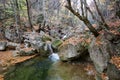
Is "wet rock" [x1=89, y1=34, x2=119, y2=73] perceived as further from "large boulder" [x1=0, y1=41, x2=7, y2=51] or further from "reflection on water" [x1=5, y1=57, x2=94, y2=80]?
"large boulder" [x1=0, y1=41, x2=7, y2=51]

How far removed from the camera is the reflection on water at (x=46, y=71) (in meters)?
9.18

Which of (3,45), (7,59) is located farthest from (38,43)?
(3,45)

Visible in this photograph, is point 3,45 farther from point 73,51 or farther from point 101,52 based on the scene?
point 101,52

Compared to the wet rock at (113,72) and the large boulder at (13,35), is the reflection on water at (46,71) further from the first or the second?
the large boulder at (13,35)

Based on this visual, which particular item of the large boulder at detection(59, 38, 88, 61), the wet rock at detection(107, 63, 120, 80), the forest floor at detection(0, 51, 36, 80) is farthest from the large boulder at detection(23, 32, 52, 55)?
the wet rock at detection(107, 63, 120, 80)

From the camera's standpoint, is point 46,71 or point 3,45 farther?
point 3,45

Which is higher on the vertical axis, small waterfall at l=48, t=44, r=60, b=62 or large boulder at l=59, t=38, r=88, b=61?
large boulder at l=59, t=38, r=88, b=61

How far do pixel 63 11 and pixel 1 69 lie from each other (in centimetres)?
3059

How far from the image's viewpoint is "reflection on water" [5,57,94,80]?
30.1 feet

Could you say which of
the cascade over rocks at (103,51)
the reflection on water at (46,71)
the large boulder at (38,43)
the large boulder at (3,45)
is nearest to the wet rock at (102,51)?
the cascade over rocks at (103,51)

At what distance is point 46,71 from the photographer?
412 inches

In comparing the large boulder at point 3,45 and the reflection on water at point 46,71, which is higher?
the large boulder at point 3,45

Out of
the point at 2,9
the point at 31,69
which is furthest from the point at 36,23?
the point at 31,69

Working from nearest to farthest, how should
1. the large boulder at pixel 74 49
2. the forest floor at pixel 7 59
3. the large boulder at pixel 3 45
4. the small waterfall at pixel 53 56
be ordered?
the forest floor at pixel 7 59
the large boulder at pixel 74 49
the small waterfall at pixel 53 56
the large boulder at pixel 3 45
